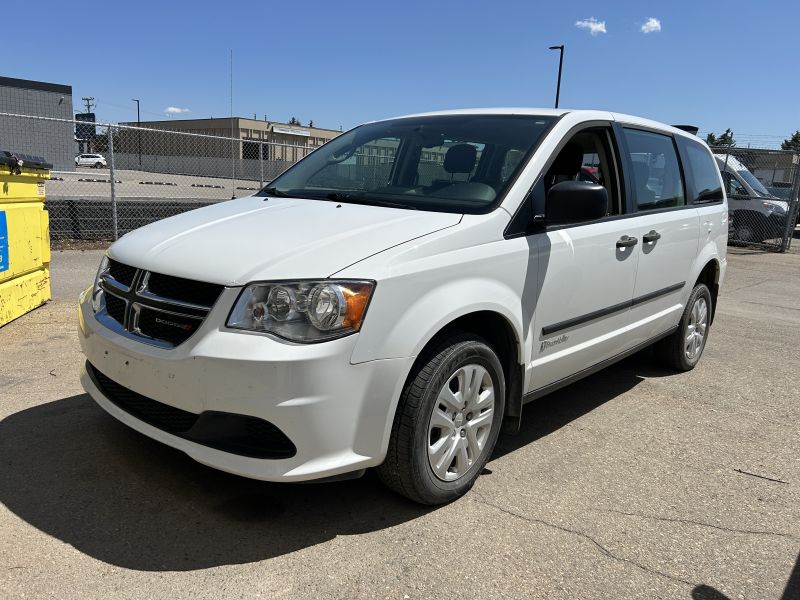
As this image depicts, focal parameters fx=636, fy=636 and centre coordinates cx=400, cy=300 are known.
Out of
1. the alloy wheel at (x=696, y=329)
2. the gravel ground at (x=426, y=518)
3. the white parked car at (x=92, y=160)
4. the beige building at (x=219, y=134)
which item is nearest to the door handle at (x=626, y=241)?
the gravel ground at (x=426, y=518)

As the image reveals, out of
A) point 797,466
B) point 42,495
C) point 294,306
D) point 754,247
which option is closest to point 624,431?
point 797,466

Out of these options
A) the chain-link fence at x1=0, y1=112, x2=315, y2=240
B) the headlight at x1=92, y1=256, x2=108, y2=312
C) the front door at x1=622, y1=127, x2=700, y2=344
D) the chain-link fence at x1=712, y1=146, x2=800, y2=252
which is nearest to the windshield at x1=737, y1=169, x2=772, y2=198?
the chain-link fence at x1=712, y1=146, x2=800, y2=252

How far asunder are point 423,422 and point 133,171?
145 feet

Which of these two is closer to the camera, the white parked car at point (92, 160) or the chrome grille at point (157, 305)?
Result: the chrome grille at point (157, 305)

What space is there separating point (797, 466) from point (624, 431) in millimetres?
924

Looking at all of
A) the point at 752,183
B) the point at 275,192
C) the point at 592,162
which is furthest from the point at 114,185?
the point at 752,183

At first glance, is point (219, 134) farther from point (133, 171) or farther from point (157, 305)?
point (157, 305)

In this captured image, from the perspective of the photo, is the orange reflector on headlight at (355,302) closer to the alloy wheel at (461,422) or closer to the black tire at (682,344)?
the alloy wheel at (461,422)

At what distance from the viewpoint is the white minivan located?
2.40 meters

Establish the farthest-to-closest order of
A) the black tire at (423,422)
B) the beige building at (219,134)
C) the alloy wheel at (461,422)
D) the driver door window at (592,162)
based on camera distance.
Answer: the beige building at (219,134), the driver door window at (592,162), the alloy wheel at (461,422), the black tire at (423,422)

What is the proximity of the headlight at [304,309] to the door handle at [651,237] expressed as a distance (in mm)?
2318

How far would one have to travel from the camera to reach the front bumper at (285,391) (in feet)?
7.66

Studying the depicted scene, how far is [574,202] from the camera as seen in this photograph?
10.1 feet

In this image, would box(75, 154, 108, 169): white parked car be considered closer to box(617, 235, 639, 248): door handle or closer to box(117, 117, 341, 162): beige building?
box(117, 117, 341, 162): beige building
